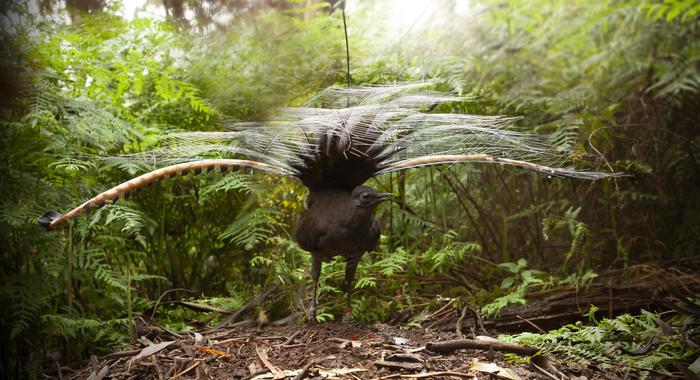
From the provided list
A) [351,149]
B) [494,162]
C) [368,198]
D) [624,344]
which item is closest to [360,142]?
[351,149]

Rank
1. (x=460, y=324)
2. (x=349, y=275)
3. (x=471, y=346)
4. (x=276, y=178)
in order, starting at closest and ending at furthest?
(x=471, y=346), (x=460, y=324), (x=349, y=275), (x=276, y=178)

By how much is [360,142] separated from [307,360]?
0.71 m

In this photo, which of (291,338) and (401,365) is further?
(291,338)

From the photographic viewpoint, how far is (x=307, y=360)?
5.02 feet

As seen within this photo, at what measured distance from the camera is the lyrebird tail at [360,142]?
1.74 meters

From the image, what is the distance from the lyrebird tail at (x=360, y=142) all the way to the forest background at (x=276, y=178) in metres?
0.20

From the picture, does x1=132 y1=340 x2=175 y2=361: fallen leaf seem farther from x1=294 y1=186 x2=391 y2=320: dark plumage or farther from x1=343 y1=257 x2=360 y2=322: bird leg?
x1=343 y1=257 x2=360 y2=322: bird leg

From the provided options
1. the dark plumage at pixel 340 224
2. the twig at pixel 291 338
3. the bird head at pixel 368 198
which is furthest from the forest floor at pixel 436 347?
the bird head at pixel 368 198

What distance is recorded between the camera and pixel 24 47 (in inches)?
54.0

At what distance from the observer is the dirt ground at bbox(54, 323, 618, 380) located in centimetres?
143

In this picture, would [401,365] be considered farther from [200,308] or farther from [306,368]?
[200,308]

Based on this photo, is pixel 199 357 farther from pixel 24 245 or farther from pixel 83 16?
pixel 83 16

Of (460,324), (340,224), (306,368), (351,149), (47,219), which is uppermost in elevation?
(351,149)

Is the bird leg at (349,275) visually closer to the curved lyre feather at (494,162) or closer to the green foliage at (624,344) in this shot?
the curved lyre feather at (494,162)
